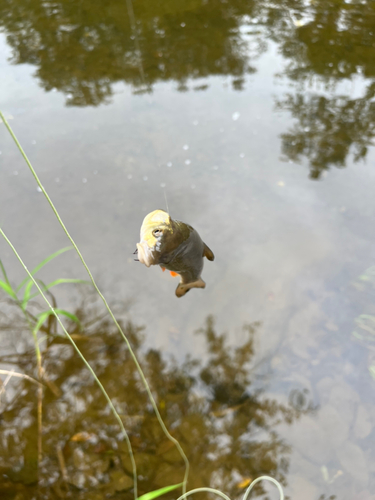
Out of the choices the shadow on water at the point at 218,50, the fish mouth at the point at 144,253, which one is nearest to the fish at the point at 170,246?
the fish mouth at the point at 144,253

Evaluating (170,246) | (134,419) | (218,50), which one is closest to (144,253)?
(170,246)

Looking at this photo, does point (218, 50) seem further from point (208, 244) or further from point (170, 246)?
point (170, 246)

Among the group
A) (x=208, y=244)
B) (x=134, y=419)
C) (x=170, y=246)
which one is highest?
(x=170, y=246)

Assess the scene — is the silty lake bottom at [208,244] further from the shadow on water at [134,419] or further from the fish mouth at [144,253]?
the fish mouth at [144,253]

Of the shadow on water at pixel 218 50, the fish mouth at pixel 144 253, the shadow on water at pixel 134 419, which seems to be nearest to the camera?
the fish mouth at pixel 144 253

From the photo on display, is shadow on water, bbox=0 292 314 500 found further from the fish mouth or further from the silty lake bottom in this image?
the fish mouth

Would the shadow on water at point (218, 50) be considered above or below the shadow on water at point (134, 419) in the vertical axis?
above

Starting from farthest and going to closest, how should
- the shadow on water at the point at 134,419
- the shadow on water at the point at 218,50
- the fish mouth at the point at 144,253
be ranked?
the shadow on water at the point at 218,50 < the shadow on water at the point at 134,419 < the fish mouth at the point at 144,253
